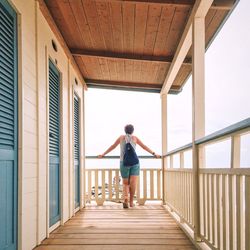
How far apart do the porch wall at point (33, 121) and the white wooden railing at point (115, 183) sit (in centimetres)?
323

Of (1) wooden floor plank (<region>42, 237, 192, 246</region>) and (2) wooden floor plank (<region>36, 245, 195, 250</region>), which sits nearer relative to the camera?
(2) wooden floor plank (<region>36, 245, 195, 250</region>)

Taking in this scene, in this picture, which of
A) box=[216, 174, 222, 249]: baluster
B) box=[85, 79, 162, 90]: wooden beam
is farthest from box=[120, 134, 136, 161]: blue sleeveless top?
box=[216, 174, 222, 249]: baluster

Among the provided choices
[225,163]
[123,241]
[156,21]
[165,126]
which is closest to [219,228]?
[225,163]

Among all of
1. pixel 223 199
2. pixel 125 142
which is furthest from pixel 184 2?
pixel 125 142

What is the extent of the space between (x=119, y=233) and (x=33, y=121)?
1.58 m

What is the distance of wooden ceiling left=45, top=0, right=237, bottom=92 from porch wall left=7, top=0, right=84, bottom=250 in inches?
15.4

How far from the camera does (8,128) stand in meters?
2.61

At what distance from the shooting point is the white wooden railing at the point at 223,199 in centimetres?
196

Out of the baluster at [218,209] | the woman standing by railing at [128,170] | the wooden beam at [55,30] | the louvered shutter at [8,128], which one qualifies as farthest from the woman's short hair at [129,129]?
the baluster at [218,209]

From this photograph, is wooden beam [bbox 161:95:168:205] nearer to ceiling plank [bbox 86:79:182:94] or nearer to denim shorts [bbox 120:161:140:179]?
ceiling plank [bbox 86:79:182:94]

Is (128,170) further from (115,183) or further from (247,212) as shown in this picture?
(247,212)

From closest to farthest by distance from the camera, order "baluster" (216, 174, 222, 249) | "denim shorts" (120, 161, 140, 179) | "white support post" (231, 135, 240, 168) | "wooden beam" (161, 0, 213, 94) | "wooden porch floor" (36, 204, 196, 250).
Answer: "white support post" (231, 135, 240, 168) → "baluster" (216, 174, 222, 249) → "wooden beam" (161, 0, 213, 94) → "wooden porch floor" (36, 204, 196, 250) → "denim shorts" (120, 161, 140, 179)

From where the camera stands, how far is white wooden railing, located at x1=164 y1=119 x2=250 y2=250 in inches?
77.2

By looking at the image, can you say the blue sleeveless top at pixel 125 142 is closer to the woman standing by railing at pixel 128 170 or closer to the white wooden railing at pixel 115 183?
the woman standing by railing at pixel 128 170
